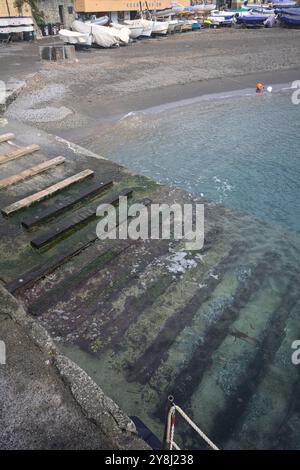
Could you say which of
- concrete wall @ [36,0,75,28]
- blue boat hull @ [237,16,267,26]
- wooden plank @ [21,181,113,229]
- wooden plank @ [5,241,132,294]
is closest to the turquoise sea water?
wooden plank @ [5,241,132,294]

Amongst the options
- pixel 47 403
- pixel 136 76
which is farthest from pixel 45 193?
pixel 136 76

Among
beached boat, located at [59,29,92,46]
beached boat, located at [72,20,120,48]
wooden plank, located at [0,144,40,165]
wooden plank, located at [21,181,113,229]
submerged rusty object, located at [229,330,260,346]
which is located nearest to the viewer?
submerged rusty object, located at [229,330,260,346]

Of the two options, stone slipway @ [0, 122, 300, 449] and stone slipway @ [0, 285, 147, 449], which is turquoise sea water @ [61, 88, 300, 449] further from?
stone slipway @ [0, 285, 147, 449]

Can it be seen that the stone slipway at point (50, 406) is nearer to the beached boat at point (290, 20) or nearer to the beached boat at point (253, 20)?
the beached boat at point (253, 20)

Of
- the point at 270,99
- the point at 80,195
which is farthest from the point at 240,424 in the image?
the point at 270,99

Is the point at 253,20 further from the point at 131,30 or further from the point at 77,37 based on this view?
the point at 77,37

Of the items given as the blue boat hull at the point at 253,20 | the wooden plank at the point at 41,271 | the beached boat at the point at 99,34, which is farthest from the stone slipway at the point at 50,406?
the blue boat hull at the point at 253,20
